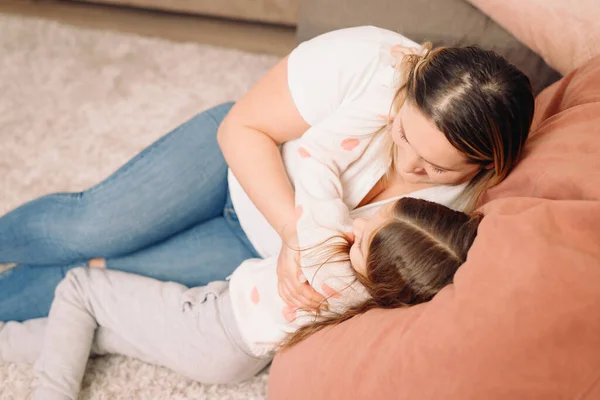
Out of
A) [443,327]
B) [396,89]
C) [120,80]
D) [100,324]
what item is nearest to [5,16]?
[120,80]

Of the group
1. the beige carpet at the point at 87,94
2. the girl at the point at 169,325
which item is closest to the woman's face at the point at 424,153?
the girl at the point at 169,325

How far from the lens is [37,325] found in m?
1.09

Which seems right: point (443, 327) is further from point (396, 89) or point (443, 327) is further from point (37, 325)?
point (37, 325)

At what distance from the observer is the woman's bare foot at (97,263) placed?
1.11 m

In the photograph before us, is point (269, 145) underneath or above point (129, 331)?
above

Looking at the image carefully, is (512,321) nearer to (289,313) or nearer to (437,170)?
(437,170)

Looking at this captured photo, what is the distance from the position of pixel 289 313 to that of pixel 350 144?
28 cm

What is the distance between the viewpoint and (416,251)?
70 centimetres

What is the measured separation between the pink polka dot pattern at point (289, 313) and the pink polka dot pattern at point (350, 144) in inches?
10.1

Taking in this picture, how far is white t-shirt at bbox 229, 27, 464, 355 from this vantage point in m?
0.82

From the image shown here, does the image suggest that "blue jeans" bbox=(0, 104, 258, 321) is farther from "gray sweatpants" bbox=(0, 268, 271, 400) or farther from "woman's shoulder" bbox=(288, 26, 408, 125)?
"woman's shoulder" bbox=(288, 26, 408, 125)

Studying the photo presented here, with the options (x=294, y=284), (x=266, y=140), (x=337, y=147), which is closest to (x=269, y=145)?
(x=266, y=140)

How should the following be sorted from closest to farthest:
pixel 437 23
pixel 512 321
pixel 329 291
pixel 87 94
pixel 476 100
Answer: pixel 512 321 → pixel 476 100 → pixel 329 291 → pixel 437 23 → pixel 87 94

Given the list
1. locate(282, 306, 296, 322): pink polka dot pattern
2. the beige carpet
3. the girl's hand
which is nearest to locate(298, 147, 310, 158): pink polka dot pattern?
the girl's hand
